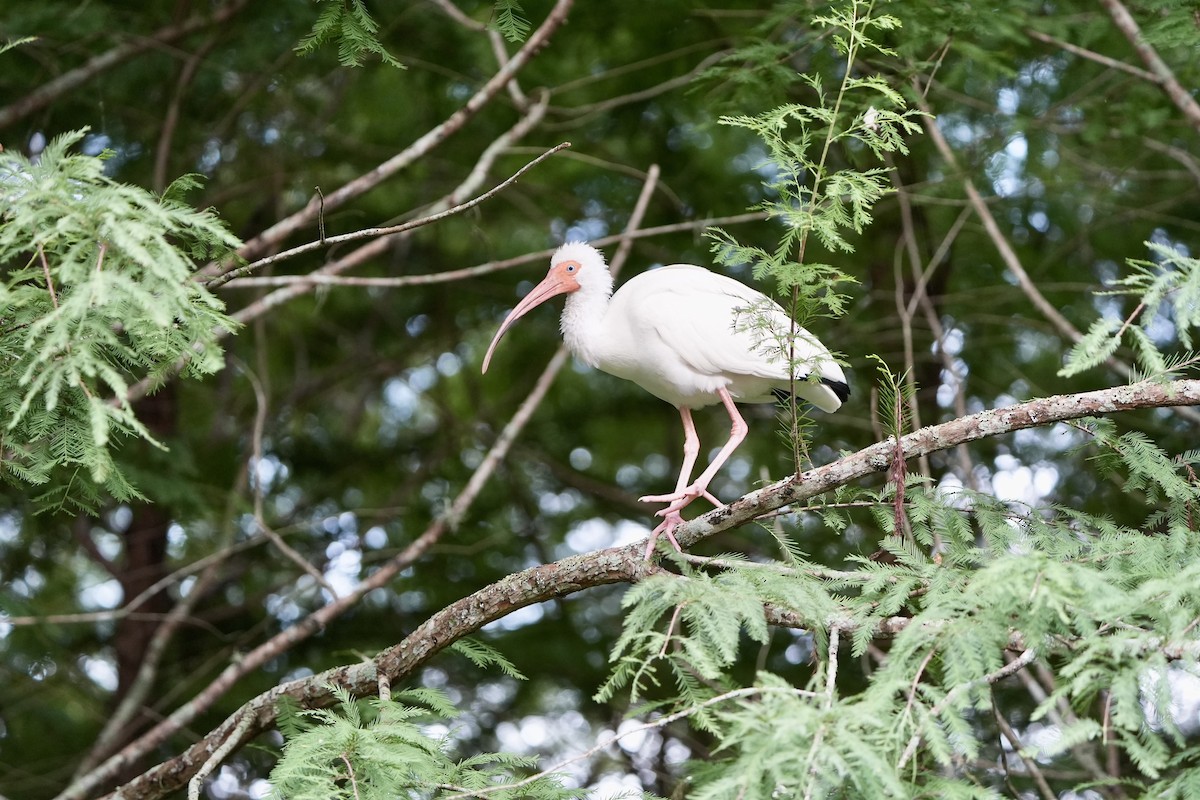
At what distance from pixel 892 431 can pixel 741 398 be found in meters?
1.33

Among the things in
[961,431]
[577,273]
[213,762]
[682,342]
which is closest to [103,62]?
[577,273]

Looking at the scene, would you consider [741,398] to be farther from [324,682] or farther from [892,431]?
[324,682]

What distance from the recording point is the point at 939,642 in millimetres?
3373

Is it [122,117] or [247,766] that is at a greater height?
[122,117]

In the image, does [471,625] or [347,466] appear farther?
[347,466]

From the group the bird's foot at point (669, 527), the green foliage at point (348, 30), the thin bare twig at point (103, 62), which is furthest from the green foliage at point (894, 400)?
the thin bare twig at point (103, 62)

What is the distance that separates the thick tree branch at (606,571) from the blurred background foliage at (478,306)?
88.8 inches

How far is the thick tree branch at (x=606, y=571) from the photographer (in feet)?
13.3

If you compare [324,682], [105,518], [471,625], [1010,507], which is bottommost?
[105,518]

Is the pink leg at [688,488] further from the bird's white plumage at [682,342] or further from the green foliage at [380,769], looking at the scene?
the green foliage at [380,769]

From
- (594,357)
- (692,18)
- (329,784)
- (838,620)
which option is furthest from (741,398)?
(692,18)

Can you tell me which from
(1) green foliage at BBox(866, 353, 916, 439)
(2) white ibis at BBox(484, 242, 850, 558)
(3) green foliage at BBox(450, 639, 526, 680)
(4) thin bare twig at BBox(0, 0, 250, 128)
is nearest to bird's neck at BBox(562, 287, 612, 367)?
(2) white ibis at BBox(484, 242, 850, 558)

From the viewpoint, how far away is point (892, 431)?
4.28m

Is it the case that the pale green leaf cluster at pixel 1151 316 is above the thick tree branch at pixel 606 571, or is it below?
above
